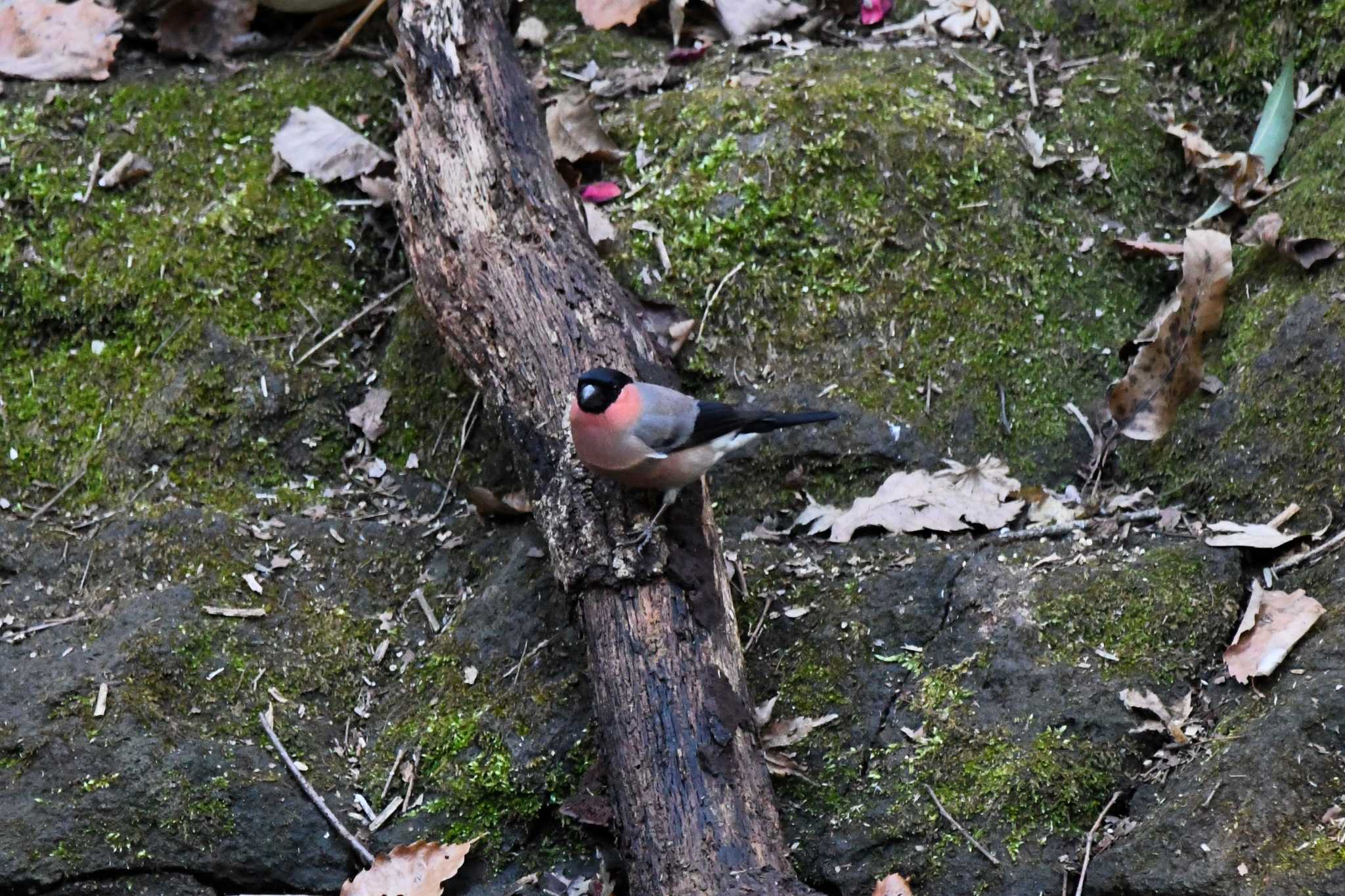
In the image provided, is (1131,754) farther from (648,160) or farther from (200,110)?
(200,110)

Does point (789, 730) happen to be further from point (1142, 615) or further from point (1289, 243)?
point (1289, 243)

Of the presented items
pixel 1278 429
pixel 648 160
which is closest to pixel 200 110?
pixel 648 160

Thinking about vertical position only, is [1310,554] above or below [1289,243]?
below

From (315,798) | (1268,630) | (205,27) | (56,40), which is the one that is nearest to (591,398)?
(315,798)

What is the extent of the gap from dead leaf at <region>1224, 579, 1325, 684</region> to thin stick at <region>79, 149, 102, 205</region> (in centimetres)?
490

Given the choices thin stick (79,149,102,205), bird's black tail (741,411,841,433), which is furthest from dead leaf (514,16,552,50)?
bird's black tail (741,411,841,433)

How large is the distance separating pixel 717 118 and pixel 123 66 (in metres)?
2.97

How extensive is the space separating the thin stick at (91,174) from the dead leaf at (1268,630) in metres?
4.90

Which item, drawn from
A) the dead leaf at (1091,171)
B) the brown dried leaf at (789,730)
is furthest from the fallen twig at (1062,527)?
the dead leaf at (1091,171)

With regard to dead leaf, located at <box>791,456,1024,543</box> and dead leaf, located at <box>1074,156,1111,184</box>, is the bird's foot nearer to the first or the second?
dead leaf, located at <box>791,456,1024,543</box>

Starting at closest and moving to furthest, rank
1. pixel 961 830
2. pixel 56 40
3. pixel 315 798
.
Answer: pixel 961 830 < pixel 315 798 < pixel 56 40

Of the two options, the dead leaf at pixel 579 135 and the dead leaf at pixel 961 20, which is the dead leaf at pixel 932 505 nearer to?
the dead leaf at pixel 579 135

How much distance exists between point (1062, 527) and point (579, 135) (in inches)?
107

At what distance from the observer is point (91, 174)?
540 centimetres
